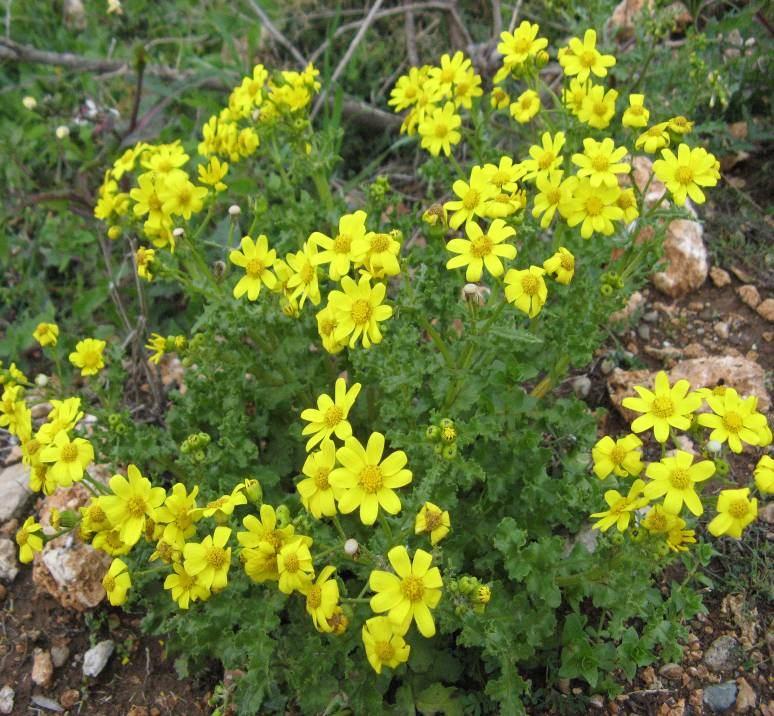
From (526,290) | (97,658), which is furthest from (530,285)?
(97,658)

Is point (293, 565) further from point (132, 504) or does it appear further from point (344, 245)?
point (344, 245)

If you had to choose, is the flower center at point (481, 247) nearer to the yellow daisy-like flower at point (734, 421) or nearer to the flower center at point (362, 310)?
the flower center at point (362, 310)

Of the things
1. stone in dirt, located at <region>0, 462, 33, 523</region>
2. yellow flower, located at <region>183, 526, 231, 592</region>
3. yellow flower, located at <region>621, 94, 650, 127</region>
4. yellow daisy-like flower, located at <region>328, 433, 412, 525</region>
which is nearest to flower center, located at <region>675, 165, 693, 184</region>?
yellow flower, located at <region>621, 94, 650, 127</region>

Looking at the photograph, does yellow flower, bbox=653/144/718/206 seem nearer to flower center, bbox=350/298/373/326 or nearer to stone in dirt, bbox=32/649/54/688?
flower center, bbox=350/298/373/326

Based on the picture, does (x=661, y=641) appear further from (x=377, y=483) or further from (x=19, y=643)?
(x=19, y=643)

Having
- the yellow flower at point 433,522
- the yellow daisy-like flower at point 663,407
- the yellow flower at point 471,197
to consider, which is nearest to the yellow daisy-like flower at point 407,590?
the yellow flower at point 433,522

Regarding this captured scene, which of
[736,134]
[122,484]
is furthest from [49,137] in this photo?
[736,134]
